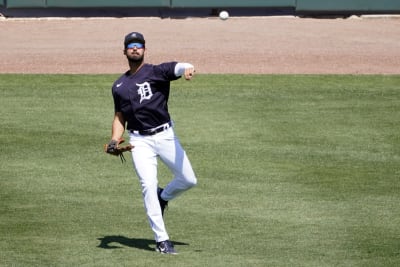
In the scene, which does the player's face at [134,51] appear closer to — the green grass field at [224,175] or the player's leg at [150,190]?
the player's leg at [150,190]

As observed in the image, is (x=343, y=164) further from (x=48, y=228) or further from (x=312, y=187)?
(x=48, y=228)

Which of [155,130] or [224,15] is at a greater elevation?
[155,130]

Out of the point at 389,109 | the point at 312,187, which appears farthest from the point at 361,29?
the point at 312,187

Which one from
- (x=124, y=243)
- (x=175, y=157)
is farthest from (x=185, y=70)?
(x=124, y=243)

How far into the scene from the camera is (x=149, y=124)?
33.1ft

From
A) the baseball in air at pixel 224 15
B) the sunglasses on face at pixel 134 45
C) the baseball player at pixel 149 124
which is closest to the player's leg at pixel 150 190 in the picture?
the baseball player at pixel 149 124

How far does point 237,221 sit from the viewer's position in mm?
11383

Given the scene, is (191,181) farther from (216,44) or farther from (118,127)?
(216,44)

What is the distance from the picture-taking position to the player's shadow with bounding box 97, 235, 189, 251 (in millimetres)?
10383

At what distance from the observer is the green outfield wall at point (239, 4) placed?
25.6m

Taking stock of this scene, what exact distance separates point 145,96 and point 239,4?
53.0 feet

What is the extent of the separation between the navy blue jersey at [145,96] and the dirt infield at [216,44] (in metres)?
10.6

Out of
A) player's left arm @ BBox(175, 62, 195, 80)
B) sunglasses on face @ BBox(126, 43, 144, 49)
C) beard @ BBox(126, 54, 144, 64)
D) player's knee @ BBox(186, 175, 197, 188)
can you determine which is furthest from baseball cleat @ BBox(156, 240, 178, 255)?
sunglasses on face @ BBox(126, 43, 144, 49)

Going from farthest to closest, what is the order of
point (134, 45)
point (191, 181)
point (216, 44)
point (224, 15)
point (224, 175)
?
point (224, 15)
point (216, 44)
point (224, 175)
point (191, 181)
point (134, 45)
